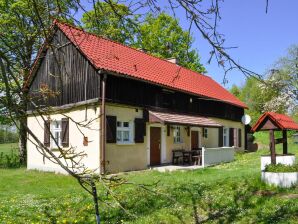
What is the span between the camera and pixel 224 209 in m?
8.59

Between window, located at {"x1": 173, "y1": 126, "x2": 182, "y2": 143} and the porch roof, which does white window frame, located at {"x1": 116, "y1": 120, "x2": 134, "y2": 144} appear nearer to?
the porch roof

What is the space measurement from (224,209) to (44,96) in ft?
19.7

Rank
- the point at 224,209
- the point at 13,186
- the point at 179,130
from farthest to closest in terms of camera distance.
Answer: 1. the point at 179,130
2. the point at 13,186
3. the point at 224,209

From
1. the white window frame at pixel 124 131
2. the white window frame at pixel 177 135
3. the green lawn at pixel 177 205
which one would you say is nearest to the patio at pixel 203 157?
the white window frame at pixel 177 135

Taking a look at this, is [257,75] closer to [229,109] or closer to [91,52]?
[91,52]

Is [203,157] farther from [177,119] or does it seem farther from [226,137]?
[226,137]

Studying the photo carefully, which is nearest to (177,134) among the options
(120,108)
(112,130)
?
(120,108)

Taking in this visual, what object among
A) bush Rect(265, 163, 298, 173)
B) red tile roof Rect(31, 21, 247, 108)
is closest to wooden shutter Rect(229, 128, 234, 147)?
red tile roof Rect(31, 21, 247, 108)

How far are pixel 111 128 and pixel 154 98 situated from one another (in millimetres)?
3970

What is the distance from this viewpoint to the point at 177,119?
67.1 ft

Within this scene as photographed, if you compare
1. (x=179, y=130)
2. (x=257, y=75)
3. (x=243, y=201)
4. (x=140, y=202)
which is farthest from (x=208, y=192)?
(x=179, y=130)

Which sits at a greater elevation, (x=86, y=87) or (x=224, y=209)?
(x=86, y=87)

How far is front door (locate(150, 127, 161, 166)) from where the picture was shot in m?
20.5

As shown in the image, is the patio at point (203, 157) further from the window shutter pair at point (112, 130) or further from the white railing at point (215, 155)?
the window shutter pair at point (112, 130)
